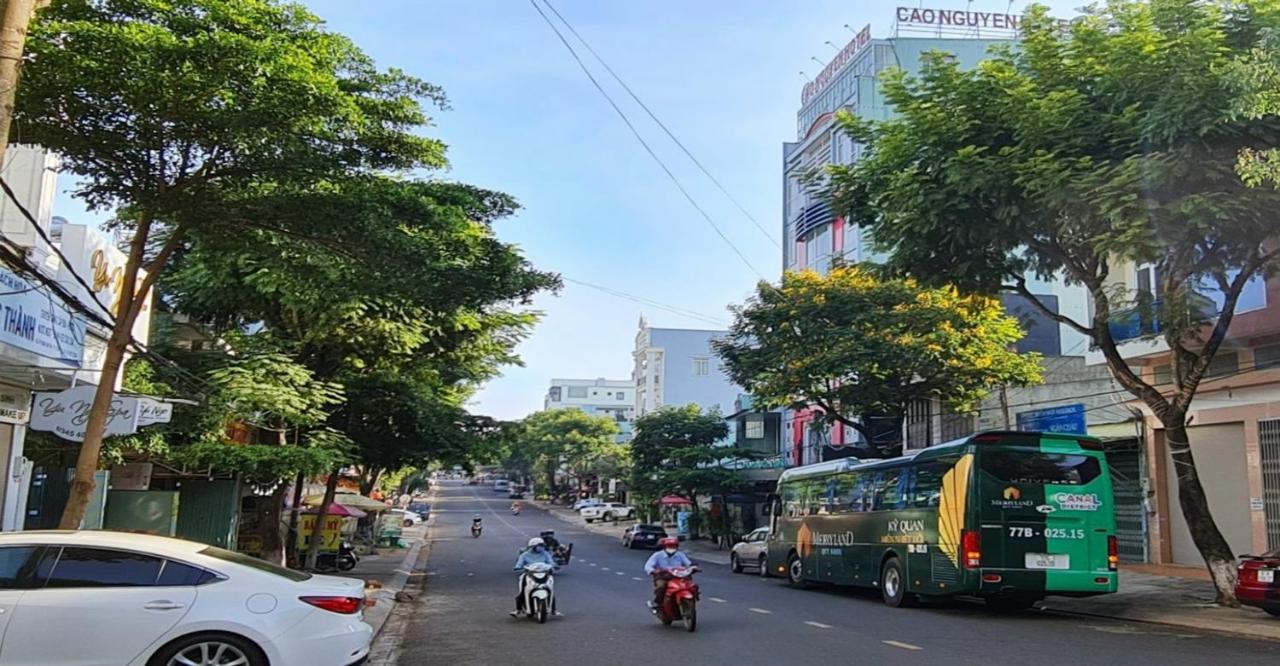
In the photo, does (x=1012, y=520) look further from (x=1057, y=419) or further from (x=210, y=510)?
(x=210, y=510)

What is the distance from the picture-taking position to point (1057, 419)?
27266 mm

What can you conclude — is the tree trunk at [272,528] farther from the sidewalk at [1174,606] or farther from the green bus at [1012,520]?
the sidewalk at [1174,606]

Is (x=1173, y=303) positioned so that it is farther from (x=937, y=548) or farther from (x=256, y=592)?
(x=256, y=592)

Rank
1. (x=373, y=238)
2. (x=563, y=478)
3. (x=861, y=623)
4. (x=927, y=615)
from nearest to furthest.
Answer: (x=373, y=238), (x=861, y=623), (x=927, y=615), (x=563, y=478)

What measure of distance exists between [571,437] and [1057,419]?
67308 millimetres

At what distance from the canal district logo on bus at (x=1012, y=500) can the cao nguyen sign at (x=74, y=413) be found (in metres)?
11.9

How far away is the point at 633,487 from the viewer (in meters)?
51.6

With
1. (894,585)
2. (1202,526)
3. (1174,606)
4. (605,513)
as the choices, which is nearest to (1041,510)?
(1202,526)

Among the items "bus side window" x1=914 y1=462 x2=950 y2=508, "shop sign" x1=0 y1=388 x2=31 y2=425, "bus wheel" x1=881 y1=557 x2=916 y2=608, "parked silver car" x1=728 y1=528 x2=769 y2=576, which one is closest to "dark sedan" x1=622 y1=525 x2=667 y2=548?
"parked silver car" x1=728 y1=528 x2=769 y2=576

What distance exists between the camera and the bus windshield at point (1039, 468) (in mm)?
14875

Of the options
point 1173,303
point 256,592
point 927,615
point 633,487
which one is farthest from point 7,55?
point 633,487

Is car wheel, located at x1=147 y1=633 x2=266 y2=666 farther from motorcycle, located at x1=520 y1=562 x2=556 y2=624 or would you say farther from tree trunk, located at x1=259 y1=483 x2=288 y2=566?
tree trunk, located at x1=259 y1=483 x2=288 y2=566

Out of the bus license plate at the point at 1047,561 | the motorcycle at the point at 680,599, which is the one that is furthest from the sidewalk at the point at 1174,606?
the motorcycle at the point at 680,599

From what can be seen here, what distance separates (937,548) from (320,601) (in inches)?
419
